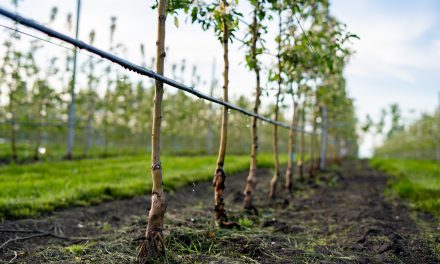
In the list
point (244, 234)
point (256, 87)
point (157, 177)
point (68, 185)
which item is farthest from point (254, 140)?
point (68, 185)

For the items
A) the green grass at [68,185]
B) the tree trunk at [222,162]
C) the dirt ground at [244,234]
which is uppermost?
the tree trunk at [222,162]

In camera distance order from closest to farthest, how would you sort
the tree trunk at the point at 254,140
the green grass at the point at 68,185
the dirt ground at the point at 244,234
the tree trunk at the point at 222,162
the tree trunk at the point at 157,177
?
1. the tree trunk at the point at 157,177
2. the dirt ground at the point at 244,234
3. the tree trunk at the point at 222,162
4. the green grass at the point at 68,185
5. the tree trunk at the point at 254,140

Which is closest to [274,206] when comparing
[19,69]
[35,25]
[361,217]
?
[361,217]

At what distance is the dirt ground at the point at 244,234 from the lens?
3.74 meters

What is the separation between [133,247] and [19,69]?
962cm

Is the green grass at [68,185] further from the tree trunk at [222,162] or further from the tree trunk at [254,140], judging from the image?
the tree trunk at [254,140]

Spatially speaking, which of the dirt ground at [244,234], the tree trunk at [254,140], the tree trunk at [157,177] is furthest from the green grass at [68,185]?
the tree trunk at [254,140]

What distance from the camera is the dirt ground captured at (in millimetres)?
3744

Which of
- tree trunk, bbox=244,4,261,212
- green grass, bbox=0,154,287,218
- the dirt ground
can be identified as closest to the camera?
the dirt ground

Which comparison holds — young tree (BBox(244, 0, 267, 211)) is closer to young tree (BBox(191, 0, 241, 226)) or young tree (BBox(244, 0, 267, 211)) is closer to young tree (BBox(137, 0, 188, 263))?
young tree (BBox(191, 0, 241, 226))

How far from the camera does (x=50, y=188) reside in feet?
23.1

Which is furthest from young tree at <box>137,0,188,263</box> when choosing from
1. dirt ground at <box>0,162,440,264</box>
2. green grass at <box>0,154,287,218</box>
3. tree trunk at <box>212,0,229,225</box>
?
tree trunk at <box>212,0,229,225</box>

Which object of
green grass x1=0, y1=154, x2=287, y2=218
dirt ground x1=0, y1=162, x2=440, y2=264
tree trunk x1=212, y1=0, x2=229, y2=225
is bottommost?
dirt ground x1=0, y1=162, x2=440, y2=264

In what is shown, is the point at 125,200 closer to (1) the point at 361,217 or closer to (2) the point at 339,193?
(1) the point at 361,217
